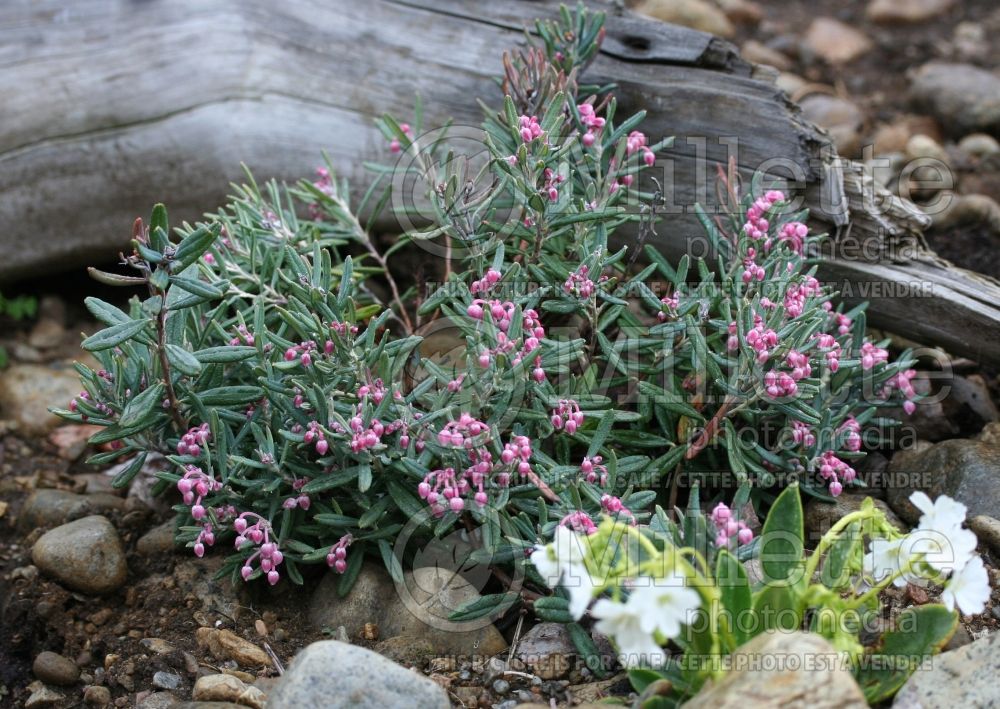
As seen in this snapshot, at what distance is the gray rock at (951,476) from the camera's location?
111 inches

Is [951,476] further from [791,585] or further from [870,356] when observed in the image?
[791,585]

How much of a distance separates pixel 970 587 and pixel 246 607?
1821 mm

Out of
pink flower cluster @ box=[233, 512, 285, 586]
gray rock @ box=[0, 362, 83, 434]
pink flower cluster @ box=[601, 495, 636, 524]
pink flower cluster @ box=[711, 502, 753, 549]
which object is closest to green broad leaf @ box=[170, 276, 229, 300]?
pink flower cluster @ box=[233, 512, 285, 586]

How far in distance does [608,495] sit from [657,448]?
0.62m

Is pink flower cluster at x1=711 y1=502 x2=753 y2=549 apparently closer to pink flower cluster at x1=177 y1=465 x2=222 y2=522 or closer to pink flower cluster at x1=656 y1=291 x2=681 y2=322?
pink flower cluster at x1=656 y1=291 x2=681 y2=322

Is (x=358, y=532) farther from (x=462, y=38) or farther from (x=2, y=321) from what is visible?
(x=2, y=321)

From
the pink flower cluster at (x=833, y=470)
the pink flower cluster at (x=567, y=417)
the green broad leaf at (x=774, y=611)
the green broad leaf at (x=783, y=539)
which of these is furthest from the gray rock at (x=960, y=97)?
the green broad leaf at (x=774, y=611)

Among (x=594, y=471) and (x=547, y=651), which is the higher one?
(x=594, y=471)

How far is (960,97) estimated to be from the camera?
493cm

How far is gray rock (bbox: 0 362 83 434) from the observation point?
12.6 feet

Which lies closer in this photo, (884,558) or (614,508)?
(884,558)

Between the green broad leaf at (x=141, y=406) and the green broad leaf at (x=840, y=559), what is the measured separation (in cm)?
163

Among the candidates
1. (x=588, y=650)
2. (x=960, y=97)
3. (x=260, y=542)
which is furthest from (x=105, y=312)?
(x=960, y=97)

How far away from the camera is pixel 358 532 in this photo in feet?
8.69
